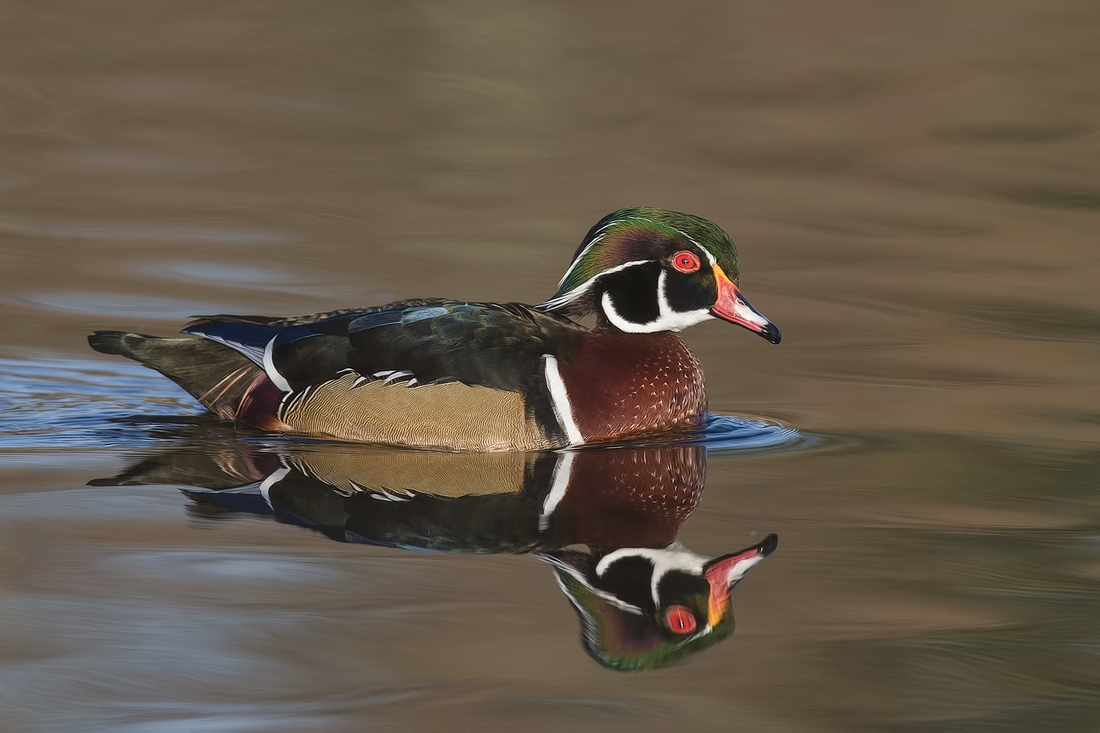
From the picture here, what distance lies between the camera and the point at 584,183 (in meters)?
13.2

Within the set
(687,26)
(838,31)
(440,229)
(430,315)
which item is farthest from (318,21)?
(430,315)

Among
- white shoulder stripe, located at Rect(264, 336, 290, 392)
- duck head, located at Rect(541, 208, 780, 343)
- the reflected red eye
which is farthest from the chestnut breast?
the reflected red eye

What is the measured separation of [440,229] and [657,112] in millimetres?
4520

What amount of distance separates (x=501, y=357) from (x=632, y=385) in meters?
0.75

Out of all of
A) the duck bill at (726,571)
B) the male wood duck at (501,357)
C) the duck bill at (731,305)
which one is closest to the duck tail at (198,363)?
the male wood duck at (501,357)

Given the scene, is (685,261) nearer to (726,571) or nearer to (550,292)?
(726,571)

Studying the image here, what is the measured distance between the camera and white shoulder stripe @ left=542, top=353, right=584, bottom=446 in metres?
7.45

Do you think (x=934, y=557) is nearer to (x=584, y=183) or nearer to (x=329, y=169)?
(x=584, y=183)

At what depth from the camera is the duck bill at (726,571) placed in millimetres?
5410

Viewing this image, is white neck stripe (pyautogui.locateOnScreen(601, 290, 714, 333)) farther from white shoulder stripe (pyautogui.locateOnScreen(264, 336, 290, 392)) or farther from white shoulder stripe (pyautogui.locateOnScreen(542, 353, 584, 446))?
white shoulder stripe (pyautogui.locateOnScreen(264, 336, 290, 392))

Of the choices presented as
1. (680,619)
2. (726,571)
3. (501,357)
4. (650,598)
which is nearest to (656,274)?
(501,357)

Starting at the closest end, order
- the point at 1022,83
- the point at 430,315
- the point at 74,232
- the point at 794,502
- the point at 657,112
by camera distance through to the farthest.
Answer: the point at 794,502 → the point at 430,315 → the point at 74,232 → the point at 657,112 → the point at 1022,83

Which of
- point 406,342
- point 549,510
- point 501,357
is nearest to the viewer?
point 549,510

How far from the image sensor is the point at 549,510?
6.41m
